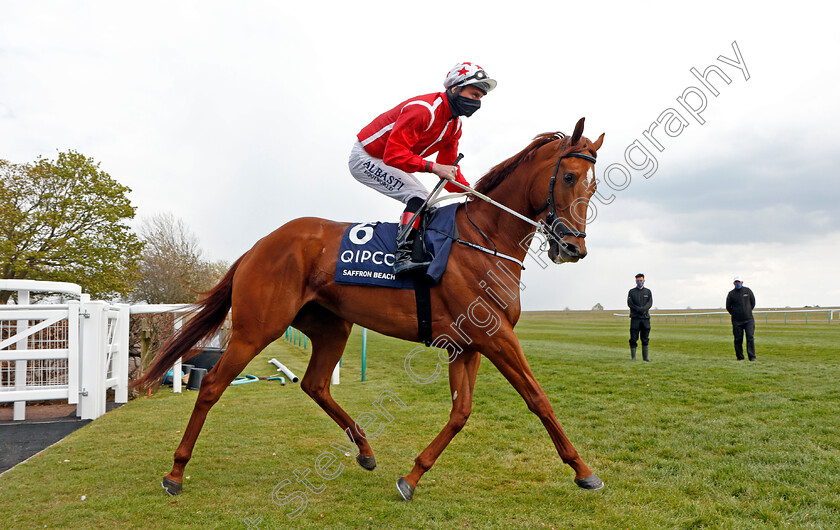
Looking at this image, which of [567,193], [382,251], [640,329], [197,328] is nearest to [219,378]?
[197,328]

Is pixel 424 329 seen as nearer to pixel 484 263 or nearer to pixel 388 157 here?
pixel 484 263

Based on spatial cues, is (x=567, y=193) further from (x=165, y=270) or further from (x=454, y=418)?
(x=165, y=270)

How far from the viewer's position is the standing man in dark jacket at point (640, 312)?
1215 cm

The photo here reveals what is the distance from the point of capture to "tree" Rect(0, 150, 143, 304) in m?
22.9

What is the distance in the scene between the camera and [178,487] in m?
3.68

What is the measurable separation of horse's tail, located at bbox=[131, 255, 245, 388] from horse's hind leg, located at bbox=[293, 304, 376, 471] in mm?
670

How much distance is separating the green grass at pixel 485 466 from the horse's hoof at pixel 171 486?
96 mm

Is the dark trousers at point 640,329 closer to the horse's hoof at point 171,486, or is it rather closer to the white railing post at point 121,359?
the white railing post at point 121,359

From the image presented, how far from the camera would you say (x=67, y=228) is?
967 inches

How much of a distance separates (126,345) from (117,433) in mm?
2615

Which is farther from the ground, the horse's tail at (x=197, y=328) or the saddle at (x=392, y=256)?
the saddle at (x=392, y=256)

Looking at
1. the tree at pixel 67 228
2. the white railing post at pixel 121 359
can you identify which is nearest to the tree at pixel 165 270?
the tree at pixel 67 228

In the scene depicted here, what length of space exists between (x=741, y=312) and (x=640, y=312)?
2288 millimetres

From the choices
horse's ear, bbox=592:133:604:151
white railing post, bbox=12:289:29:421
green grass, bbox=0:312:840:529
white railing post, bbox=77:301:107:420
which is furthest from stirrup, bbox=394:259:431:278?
white railing post, bbox=12:289:29:421
